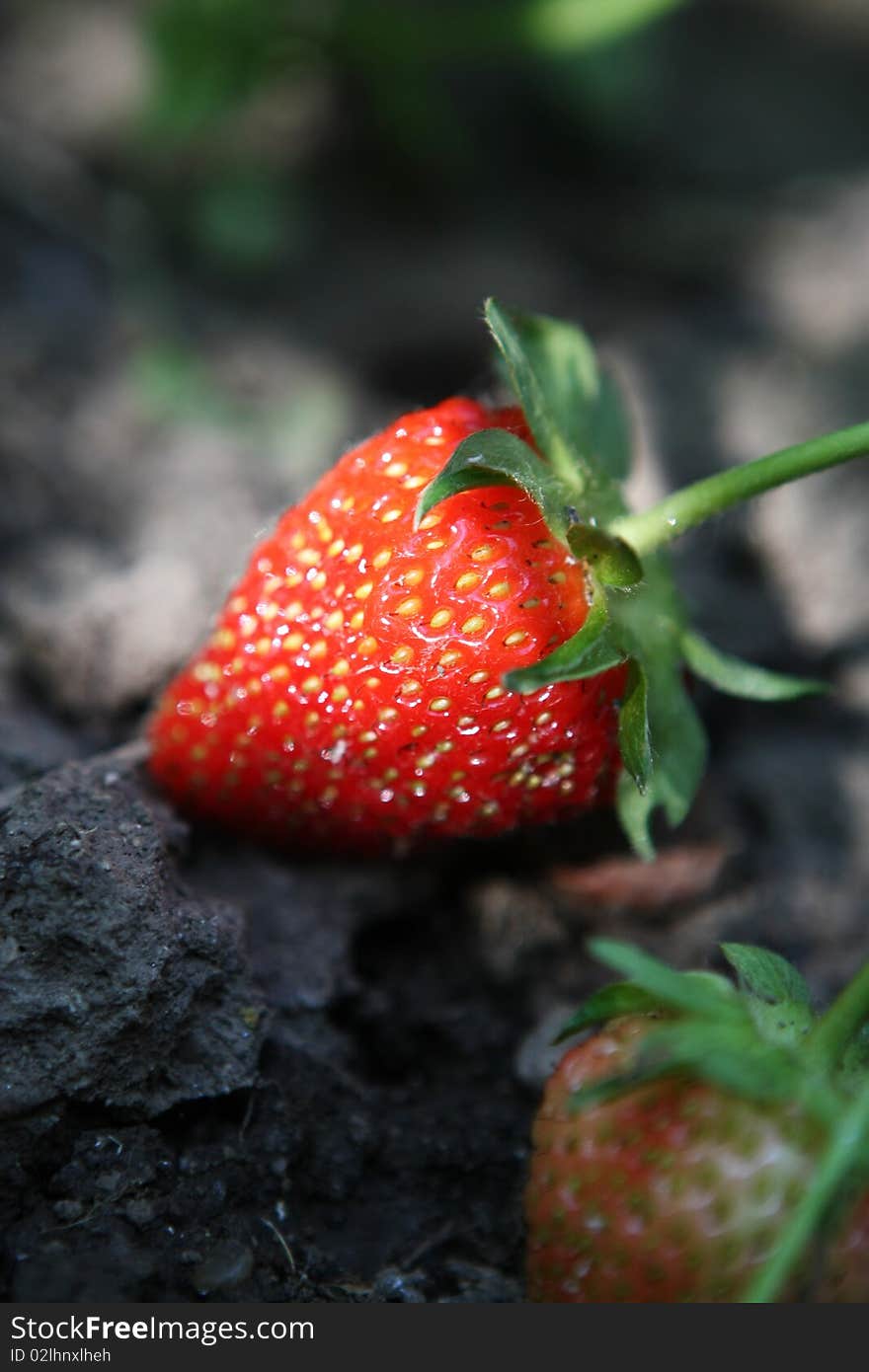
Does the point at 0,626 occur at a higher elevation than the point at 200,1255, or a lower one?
higher

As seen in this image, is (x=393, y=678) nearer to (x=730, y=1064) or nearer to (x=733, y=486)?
(x=733, y=486)

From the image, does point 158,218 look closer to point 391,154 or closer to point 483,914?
point 391,154

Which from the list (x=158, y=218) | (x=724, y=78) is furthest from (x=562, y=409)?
(x=724, y=78)

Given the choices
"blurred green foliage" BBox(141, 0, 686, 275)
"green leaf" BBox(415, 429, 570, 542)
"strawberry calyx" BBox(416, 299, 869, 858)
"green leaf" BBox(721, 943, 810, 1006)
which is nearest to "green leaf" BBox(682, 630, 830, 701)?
"strawberry calyx" BBox(416, 299, 869, 858)

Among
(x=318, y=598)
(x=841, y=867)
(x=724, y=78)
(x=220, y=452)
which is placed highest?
(x=724, y=78)

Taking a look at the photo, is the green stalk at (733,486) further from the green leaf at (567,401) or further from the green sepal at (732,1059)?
the green sepal at (732,1059)

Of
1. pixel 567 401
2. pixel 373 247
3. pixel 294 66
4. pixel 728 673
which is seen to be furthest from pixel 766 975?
pixel 294 66

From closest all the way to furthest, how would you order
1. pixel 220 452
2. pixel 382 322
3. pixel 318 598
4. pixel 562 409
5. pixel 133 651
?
pixel 318 598 < pixel 562 409 < pixel 133 651 < pixel 220 452 < pixel 382 322

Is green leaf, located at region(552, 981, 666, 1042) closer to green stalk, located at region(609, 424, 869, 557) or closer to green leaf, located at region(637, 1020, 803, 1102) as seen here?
green leaf, located at region(637, 1020, 803, 1102)
